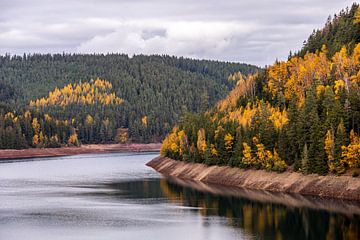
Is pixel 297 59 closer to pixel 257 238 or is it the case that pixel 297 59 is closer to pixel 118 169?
pixel 118 169

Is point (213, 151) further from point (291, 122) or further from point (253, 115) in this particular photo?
point (291, 122)

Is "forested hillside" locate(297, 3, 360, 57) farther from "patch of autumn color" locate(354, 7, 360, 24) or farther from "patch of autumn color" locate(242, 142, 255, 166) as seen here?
"patch of autumn color" locate(242, 142, 255, 166)

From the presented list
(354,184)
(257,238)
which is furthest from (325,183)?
(257,238)

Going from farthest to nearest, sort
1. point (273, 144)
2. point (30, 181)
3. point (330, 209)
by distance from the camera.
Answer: point (30, 181), point (273, 144), point (330, 209)

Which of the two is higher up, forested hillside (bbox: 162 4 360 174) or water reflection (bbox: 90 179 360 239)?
forested hillside (bbox: 162 4 360 174)

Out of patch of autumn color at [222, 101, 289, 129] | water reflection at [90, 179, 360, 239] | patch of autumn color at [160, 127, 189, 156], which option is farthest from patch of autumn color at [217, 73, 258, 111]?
water reflection at [90, 179, 360, 239]

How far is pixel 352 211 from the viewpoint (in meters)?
95.1

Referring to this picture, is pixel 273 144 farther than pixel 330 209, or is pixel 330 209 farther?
pixel 273 144

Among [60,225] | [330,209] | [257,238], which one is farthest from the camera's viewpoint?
[330,209]

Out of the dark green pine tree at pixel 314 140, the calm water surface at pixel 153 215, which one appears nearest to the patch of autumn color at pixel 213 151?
the calm water surface at pixel 153 215

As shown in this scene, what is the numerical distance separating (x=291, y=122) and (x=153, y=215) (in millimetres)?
40053

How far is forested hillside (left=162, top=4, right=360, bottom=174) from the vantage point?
116 m

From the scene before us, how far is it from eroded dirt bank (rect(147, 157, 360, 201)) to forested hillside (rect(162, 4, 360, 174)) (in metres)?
1.42

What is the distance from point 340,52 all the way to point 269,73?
24.4 metres
